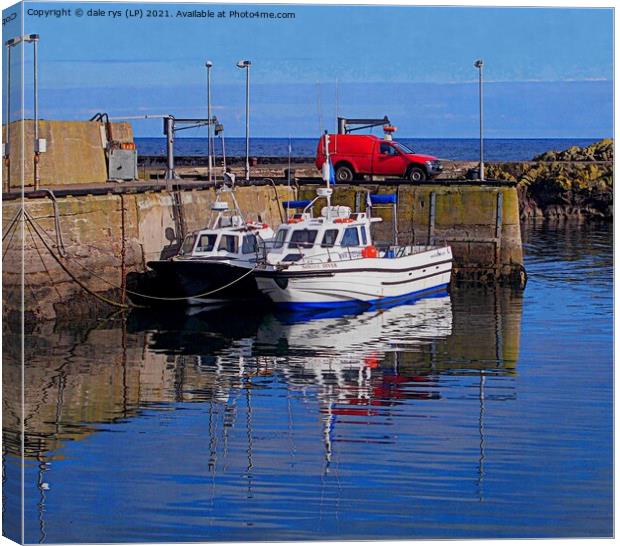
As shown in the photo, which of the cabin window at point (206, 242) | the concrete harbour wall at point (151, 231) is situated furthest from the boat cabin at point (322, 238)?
the concrete harbour wall at point (151, 231)

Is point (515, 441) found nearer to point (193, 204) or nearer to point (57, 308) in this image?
point (57, 308)

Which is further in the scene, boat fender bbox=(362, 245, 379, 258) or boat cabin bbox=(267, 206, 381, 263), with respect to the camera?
boat fender bbox=(362, 245, 379, 258)

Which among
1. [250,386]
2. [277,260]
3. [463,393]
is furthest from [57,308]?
[463,393]

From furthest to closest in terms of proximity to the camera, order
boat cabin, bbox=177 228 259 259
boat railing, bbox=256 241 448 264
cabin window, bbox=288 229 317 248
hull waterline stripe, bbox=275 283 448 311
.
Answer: boat cabin, bbox=177 228 259 259 < cabin window, bbox=288 229 317 248 < boat railing, bbox=256 241 448 264 < hull waterline stripe, bbox=275 283 448 311

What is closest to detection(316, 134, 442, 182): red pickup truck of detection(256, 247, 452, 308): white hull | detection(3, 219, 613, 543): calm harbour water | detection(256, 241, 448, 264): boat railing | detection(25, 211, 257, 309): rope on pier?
detection(256, 247, 452, 308): white hull

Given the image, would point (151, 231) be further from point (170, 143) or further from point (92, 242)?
point (170, 143)

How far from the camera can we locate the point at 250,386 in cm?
2134

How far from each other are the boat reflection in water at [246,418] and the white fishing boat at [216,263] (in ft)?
2.94

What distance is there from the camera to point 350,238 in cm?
3291

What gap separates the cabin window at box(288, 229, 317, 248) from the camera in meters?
32.6

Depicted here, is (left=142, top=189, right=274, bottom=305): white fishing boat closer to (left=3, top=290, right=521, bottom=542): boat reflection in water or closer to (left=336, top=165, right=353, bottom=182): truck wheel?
(left=3, top=290, right=521, bottom=542): boat reflection in water

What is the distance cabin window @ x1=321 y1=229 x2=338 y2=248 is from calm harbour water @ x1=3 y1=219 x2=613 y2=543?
2529 millimetres

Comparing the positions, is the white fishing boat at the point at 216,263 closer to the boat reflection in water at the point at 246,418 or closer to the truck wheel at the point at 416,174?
the boat reflection in water at the point at 246,418

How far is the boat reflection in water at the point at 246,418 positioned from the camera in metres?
12.9
